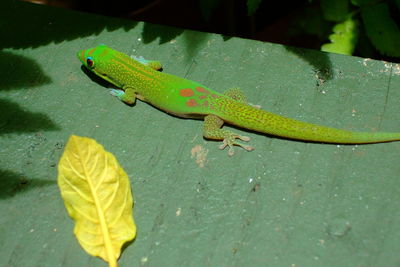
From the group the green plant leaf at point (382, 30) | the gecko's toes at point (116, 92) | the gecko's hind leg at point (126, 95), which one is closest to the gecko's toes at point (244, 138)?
the gecko's hind leg at point (126, 95)

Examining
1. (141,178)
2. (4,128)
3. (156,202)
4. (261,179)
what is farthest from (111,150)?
(261,179)

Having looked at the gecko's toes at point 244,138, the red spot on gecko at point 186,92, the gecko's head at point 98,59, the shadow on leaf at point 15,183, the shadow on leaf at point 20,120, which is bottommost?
the shadow on leaf at point 15,183

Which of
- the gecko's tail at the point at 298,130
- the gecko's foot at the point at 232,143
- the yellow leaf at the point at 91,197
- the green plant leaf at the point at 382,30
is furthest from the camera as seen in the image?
the green plant leaf at the point at 382,30

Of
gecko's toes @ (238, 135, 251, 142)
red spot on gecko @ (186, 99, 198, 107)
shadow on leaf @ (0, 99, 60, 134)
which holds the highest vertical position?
red spot on gecko @ (186, 99, 198, 107)

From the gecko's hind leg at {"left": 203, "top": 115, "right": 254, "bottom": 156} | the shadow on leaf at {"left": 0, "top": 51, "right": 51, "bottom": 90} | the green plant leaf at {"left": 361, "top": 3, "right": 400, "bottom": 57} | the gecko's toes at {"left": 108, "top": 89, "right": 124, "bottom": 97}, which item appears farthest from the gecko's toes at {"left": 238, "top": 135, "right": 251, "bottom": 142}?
the shadow on leaf at {"left": 0, "top": 51, "right": 51, "bottom": 90}

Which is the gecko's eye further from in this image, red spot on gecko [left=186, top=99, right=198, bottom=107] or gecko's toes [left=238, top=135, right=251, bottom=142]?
gecko's toes [left=238, top=135, right=251, bottom=142]

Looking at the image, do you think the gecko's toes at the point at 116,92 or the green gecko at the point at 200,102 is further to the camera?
the gecko's toes at the point at 116,92

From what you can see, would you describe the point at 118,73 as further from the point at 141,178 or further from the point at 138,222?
the point at 138,222

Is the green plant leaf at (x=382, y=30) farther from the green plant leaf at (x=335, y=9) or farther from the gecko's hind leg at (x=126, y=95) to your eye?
the gecko's hind leg at (x=126, y=95)
